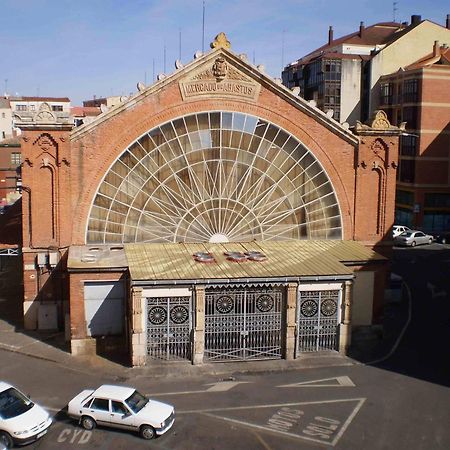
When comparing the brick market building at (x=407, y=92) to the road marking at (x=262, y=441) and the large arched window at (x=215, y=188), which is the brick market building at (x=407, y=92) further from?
the road marking at (x=262, y=441)

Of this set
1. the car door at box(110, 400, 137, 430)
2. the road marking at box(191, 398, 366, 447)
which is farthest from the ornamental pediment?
the car door at box(110, 400, 137, 430)

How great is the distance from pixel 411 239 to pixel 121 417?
41.9 meters

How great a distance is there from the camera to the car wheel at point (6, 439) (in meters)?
19.4

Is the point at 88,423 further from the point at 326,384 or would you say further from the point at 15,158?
the point at 15,158

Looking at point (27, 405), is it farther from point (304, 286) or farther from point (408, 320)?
point (408, 320)

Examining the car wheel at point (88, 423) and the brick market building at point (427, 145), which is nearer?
the car wheel at point (88, 423)

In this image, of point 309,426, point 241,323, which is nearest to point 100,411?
point 309,426

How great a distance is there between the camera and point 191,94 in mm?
30625

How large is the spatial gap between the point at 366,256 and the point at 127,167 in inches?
510

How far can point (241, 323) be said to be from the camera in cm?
2714

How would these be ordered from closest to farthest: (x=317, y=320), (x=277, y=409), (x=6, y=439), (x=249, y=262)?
(x=6, y=439)
(x=277, y=409)
(x=317, y=320)
(x=249, y=262)

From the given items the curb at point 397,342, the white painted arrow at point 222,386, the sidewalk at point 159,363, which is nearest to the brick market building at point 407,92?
the curb at point 397,342

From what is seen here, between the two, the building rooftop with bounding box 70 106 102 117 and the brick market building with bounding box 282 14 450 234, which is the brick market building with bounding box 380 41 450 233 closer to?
the brick market building with bounding box 282 14 450 234

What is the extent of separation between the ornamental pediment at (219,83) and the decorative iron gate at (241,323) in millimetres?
10533
